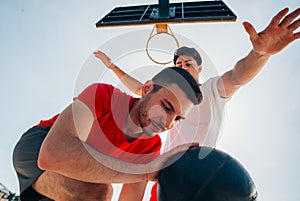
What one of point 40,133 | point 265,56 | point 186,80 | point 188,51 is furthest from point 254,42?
point 40,133

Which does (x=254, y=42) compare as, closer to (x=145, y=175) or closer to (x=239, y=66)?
(x=239, y=66)

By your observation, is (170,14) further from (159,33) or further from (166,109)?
(166,109)

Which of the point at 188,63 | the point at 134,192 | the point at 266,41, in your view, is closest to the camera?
the point at 266,41

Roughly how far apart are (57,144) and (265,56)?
2317mm

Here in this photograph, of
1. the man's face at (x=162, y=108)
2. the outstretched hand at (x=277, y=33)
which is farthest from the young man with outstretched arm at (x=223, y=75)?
the man's face at (x=162, y=108)

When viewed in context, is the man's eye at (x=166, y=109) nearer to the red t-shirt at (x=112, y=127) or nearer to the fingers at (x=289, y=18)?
the red t-shirt at (x=112, y=127)

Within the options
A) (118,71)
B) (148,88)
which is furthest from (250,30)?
(118,71)

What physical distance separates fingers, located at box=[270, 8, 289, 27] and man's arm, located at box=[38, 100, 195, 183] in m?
1.53

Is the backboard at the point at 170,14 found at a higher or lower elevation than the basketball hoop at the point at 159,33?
higher

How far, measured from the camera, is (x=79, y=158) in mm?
1839

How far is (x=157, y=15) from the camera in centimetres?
396

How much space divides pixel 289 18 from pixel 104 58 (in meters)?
2.82

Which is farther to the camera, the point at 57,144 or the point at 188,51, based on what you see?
the point at 188,51

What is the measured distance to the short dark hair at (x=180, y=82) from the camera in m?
2.43
